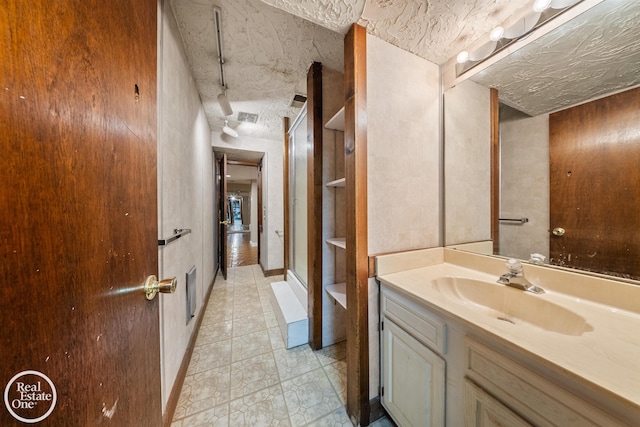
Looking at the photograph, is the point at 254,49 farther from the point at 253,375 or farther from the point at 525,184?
the point at 253,375

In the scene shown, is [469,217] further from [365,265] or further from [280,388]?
[280,388]

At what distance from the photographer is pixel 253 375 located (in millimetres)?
1470

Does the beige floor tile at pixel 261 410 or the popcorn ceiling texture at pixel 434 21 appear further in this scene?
the beige floor tile at pixel 261 410

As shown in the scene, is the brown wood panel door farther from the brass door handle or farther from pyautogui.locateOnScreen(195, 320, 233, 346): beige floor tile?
pyautogui.locateOnScreen(195, 320, 233, 346): beige floor tile

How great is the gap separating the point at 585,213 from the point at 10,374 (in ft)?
5.59

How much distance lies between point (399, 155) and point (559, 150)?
73 cm

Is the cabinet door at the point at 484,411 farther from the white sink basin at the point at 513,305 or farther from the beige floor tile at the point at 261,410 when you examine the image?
the beige floor tile at the point at 261,410

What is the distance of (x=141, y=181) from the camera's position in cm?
61

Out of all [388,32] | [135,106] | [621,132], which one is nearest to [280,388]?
[135,106]

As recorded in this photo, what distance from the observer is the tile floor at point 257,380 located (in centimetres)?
119

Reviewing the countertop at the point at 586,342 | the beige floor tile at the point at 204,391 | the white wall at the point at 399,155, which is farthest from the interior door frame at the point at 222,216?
the countertop at the point at 586,342

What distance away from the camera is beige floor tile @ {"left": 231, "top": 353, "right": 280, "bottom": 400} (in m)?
1.36

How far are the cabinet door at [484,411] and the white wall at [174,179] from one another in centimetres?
142

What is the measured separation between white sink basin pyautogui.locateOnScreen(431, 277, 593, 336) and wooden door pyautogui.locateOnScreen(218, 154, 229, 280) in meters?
3.22
